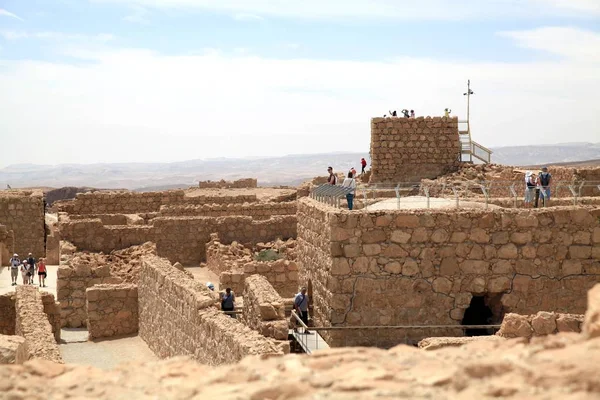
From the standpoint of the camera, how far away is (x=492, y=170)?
24469mm

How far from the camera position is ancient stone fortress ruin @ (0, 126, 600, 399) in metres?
4.88

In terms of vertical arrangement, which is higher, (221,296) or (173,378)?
(173,378)

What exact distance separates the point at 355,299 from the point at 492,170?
13374 mm

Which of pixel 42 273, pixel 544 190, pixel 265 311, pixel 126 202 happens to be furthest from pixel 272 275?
pixel 126 202

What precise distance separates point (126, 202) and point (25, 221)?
12.7 feet

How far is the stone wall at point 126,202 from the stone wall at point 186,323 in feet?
46.8

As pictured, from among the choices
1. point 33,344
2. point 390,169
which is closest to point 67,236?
point 390,169

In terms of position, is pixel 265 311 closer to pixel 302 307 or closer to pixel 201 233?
pixel 302 307

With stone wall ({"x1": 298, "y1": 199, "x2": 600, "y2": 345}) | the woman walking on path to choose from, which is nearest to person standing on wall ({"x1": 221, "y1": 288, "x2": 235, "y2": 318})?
stone wall ({"x1": 298, "y1": 199, "x2": 600, "y2": 345})

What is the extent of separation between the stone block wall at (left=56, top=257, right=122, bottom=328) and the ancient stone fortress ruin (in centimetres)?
3

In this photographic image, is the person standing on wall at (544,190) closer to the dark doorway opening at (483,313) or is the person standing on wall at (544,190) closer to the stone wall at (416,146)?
the dark doorway opening at (483,313)

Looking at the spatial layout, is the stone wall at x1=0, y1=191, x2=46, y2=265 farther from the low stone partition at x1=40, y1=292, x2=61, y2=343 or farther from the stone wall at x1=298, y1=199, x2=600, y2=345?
the stone wall at x1=298, y1=199, x2=600, y2=345

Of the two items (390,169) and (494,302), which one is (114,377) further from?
(390,169)

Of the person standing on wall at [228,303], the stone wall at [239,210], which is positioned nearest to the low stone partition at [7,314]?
the person standing on wall at [228,303]
